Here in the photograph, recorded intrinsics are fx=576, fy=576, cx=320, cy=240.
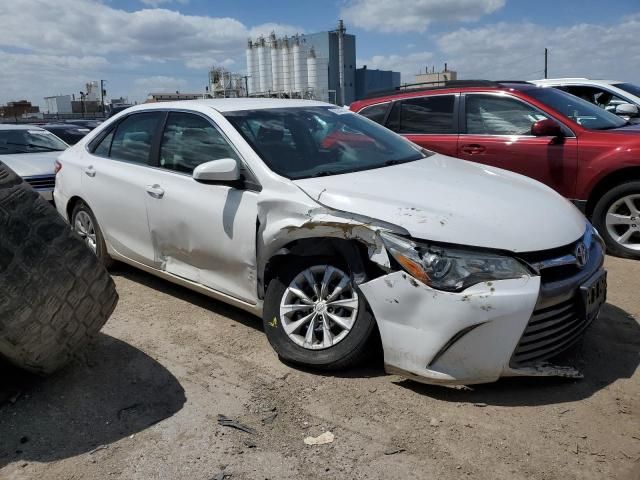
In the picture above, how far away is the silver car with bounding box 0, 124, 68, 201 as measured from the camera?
7613 mm

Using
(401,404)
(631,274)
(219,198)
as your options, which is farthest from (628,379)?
(219,198)

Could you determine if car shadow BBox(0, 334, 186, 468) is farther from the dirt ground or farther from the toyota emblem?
the toyota emblem

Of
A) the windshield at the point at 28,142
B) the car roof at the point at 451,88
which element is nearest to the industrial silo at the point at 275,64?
the windshield at the point at 28,142

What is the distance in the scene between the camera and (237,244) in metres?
3.62

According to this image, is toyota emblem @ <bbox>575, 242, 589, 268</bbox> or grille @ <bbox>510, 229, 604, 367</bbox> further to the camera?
toyota emblem @ <bbox>575, 242, 589, 268</bbox>

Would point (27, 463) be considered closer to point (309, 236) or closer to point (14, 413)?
point (14, 413)

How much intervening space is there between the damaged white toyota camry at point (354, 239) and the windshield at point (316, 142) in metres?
0.01

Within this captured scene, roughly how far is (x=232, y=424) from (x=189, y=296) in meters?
2.03

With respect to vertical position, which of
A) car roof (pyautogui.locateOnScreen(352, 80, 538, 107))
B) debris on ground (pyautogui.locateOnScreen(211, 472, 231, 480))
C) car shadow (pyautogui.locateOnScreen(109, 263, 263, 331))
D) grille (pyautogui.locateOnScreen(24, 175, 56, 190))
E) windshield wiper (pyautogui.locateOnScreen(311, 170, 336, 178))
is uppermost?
car roof (pyautogui.locateOnScreen(352, 80, 538, 107))

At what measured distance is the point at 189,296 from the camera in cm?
470

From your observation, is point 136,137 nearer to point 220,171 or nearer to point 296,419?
point 220,171

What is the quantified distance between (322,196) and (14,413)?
1.96m

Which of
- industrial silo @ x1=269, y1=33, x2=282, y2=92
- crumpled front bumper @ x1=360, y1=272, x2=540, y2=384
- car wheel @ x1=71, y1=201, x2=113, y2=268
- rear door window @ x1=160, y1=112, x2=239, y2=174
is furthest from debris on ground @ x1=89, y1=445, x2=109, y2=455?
industrial silo @ x1=269, y1=33, x2=282, y2=92

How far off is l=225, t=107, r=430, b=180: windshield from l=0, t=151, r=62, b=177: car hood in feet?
15.7
